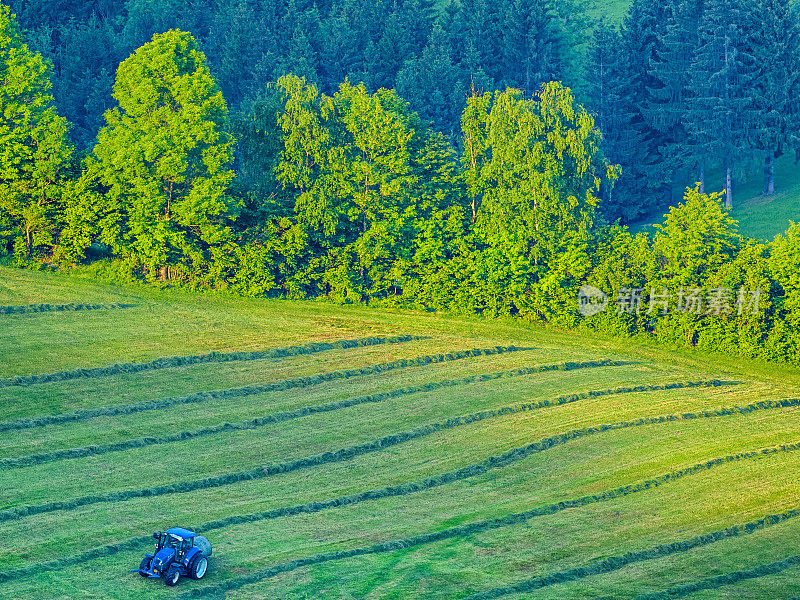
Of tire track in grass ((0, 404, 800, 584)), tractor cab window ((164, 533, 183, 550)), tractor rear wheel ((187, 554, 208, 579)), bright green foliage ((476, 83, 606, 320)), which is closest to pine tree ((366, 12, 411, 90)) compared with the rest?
bright green foliage ((476, 83, 606, 320))

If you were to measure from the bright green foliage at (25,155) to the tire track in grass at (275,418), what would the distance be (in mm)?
29681

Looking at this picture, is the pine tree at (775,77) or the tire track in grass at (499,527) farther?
the pine tree at (775,77)

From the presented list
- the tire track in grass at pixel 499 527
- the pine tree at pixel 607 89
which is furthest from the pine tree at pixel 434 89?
the tire track in grass at pixel 499 527

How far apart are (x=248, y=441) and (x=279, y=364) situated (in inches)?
396

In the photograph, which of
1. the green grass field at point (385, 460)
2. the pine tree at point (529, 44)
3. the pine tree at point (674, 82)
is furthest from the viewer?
the pine tree at point (529, 44)

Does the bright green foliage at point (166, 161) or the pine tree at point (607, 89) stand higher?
the pine tree at point (607, 89)

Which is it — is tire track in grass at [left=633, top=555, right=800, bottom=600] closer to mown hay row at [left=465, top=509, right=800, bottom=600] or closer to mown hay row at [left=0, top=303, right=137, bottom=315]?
mown hay row at [left=465, top=509, right=800, bottom=600]

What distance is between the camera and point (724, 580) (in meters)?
31.5

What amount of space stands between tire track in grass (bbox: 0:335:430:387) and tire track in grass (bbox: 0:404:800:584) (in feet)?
52.7

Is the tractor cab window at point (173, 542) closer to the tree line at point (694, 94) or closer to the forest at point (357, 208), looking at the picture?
the forest at point (357, 208)

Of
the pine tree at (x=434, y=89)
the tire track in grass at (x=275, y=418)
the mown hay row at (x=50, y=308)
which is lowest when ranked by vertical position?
the tire track in grass at (x=275, y=418)

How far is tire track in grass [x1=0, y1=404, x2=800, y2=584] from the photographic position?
31156 millimetres

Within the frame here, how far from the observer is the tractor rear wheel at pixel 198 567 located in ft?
97.6

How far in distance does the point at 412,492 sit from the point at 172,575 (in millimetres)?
10719
